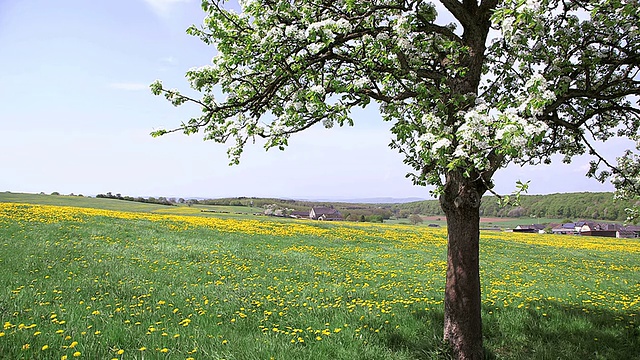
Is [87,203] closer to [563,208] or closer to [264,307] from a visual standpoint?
[264,307]

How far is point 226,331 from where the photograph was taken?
23.9ft

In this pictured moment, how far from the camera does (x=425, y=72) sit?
22.4 ft

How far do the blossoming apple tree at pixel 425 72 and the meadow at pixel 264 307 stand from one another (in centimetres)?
192

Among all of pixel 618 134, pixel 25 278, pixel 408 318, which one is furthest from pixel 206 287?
pixel 618 134

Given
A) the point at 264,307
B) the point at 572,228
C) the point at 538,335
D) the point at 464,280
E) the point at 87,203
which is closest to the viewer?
the point at 464,280

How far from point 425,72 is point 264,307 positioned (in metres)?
6.12

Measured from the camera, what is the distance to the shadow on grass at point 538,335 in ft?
24.1

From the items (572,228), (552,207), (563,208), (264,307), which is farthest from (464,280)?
(552,207)

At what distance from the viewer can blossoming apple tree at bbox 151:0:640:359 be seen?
616 centimetres

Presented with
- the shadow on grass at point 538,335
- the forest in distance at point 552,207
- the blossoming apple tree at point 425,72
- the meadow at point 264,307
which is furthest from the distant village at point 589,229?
the blossoming apple tree at point 425,72

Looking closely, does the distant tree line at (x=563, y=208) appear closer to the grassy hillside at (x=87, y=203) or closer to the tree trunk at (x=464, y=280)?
the grassy hillside at (x=87, y=203)

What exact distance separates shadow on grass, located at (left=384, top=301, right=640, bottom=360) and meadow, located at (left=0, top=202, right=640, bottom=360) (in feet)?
0.11

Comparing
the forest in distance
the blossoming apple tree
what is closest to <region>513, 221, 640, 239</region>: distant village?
the forest in distance

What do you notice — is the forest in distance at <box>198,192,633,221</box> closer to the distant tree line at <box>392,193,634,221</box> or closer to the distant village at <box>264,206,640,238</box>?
the distant tree line at <box>392,193,634,221</box>
